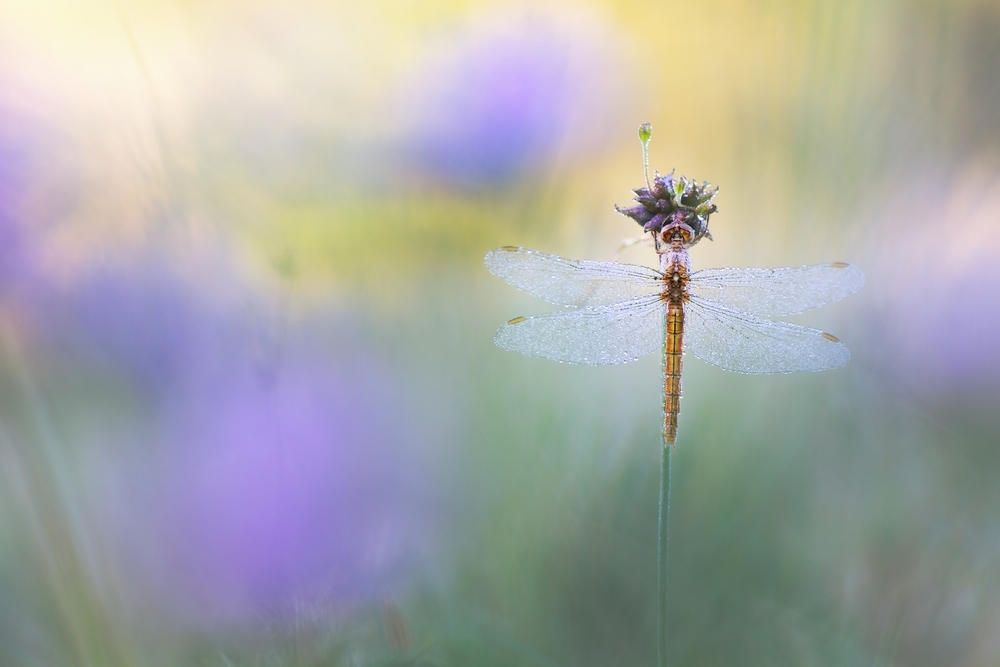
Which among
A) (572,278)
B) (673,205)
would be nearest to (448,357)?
(572,278)

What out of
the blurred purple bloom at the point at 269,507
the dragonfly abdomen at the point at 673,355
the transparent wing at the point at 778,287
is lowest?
the blurred purple bloom at the point at 269,507

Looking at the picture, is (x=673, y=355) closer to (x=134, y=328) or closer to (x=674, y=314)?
(x=674, y=314)

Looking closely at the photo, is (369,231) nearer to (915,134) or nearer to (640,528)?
(640,528)

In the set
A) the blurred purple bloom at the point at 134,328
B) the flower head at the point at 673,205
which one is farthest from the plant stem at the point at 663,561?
the blurred purple bloom at the point at 134,328

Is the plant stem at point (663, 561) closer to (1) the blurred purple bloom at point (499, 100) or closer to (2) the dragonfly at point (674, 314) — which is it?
(2) the dragonfly at point (674, 314)

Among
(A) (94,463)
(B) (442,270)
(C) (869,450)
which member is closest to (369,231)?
(B) (442,270)

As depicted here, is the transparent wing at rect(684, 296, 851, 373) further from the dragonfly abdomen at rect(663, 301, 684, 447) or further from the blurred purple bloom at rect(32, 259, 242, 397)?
the blurred purple bloom at rect(32, 259, 242, 397)
